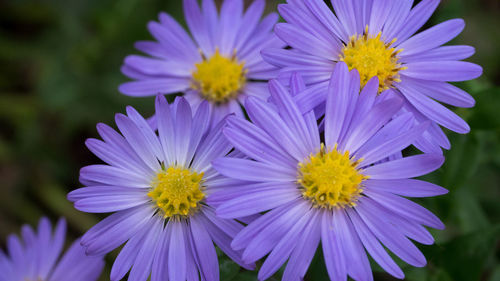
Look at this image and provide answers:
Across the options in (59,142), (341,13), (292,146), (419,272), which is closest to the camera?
(292,146)

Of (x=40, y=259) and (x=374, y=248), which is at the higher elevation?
(x=40, y=259)

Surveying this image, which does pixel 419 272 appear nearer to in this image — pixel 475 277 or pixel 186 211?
pixel 475 277

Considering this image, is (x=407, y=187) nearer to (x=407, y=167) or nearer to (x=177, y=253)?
(x=407, y=167)

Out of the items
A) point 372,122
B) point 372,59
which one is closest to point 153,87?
point 372,59

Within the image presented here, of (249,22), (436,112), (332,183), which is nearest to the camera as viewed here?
(332,183)

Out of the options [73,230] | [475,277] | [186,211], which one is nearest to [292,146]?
[186,211]
